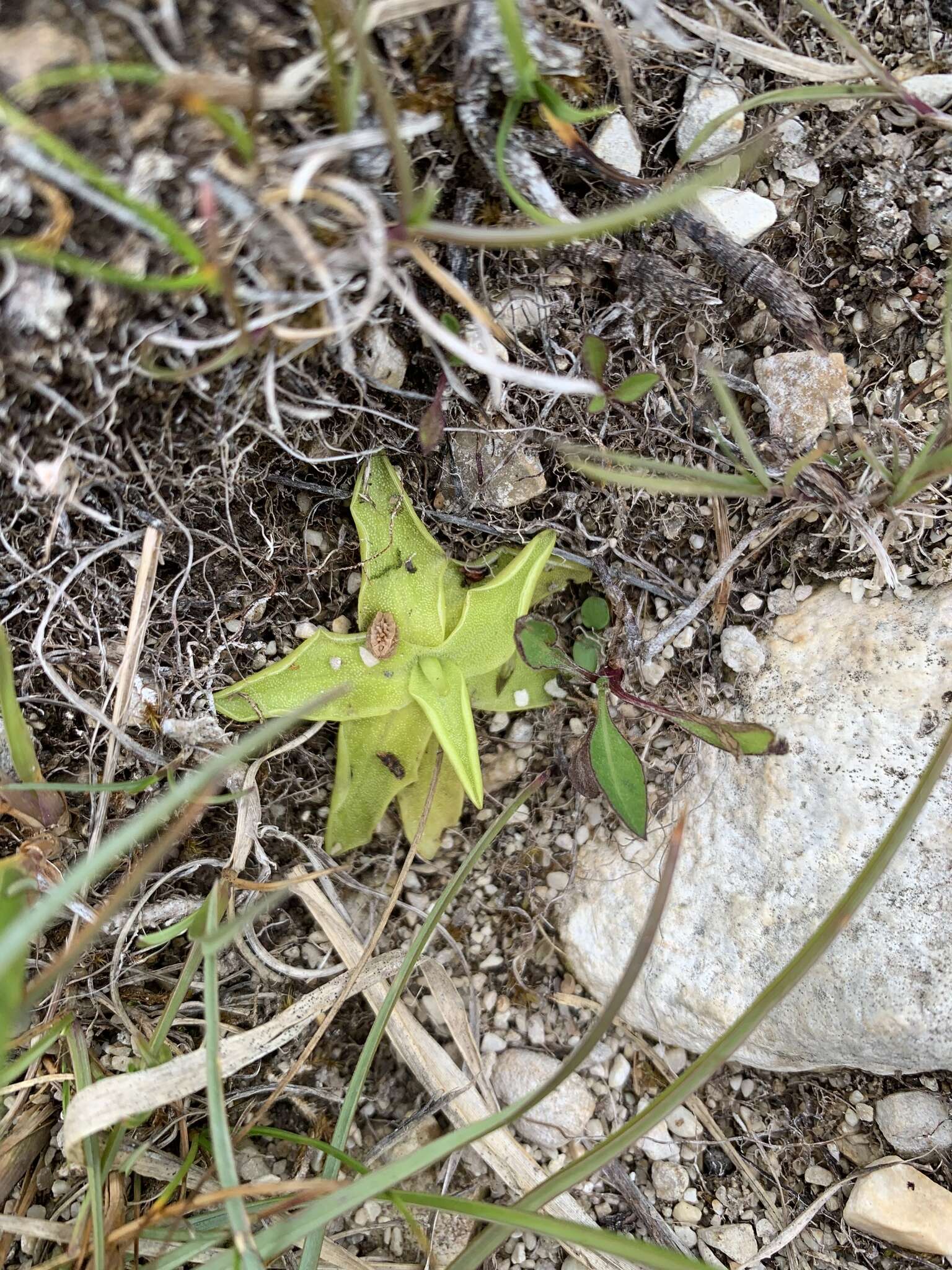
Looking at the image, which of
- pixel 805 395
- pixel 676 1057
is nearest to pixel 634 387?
pixel 805 395

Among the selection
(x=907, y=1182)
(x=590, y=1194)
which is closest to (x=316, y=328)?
(x=590, y=1194)

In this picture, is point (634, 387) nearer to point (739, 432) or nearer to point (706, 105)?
point (739, 432)

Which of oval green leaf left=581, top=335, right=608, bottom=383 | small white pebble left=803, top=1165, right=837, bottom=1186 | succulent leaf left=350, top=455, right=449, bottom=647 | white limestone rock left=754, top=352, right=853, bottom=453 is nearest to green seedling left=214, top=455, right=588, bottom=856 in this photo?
succulent leaf left=350, top=455, right=449, bottom=647

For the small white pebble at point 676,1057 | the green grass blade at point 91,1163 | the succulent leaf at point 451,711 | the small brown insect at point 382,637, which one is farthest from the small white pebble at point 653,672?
the green grass blade at point 91,1163

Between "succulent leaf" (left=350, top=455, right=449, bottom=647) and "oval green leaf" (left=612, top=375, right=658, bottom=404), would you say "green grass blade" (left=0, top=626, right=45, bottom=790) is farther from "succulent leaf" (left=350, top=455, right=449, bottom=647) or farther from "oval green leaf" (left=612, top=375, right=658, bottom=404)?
"oval green leaf" (left=612, top=375, right=658, bottom=404)

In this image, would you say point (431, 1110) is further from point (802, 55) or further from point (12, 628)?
point (802, 55)

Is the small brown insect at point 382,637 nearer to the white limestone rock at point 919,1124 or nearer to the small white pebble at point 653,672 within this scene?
the small white pebble at point 653,672
